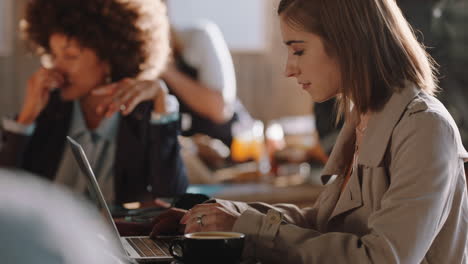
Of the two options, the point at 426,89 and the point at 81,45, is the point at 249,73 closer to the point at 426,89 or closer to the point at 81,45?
the point at 81,45

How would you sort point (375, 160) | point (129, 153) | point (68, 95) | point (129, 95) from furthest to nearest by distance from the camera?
1. point (68, 95)
2. point (129, 153)
3. point (129, 95)
4. point (375, 160)

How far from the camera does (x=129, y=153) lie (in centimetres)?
227

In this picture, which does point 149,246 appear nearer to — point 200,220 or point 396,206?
point 200,220

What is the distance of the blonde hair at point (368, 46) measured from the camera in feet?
3.71

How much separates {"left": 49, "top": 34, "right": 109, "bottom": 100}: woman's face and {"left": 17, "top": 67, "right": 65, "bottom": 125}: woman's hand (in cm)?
2

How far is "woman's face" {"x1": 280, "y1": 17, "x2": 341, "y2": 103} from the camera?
116cm

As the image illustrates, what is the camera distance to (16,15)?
5.04 metres

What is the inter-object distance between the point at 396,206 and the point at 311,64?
0.28m

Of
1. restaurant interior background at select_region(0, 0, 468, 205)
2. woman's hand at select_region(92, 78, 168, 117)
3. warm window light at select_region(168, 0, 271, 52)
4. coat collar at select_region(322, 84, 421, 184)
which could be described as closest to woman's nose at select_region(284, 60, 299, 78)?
coat collar at select_region(322, 84, 421, 184)

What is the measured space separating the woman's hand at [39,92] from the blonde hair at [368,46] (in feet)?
4.42

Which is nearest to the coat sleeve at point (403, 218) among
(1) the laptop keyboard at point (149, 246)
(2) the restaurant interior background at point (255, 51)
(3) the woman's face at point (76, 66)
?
(1) the laptop keyboard at point (149, 246)

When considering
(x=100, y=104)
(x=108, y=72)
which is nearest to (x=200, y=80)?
(x=108, y=72)

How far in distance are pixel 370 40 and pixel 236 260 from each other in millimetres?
385

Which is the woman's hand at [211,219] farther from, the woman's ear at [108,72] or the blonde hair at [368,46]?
the woman's ear at [108,72]
